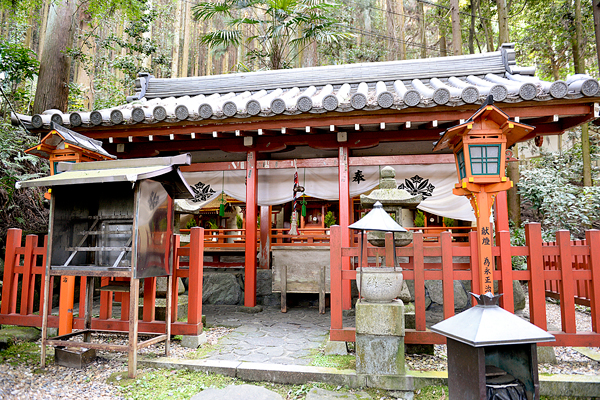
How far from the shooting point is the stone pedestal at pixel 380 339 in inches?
136

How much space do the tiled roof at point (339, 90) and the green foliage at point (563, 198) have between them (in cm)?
454

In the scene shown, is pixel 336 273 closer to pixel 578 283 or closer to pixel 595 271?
pixel 595 271

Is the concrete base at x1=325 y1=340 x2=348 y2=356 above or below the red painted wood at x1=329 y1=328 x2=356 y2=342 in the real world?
below

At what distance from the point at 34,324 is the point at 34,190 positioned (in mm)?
5347

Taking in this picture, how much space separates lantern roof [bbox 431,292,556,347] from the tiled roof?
157 inches

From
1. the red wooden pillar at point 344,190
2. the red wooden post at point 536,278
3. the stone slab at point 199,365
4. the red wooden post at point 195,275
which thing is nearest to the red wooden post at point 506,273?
the red wooden post at point 536,278

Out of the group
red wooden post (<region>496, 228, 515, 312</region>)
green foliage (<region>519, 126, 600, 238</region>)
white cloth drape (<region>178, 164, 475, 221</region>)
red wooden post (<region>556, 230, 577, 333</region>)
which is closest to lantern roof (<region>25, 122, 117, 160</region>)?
white cloth drape (<region>178, 164, 475, 221</region>)

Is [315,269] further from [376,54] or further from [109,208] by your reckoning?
[376,54]

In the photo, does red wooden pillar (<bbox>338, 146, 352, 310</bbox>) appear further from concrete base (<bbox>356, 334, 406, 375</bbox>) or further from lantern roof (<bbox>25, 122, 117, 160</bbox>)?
lantern roof (<bbox>25, 122, 117, 160</bbox>)

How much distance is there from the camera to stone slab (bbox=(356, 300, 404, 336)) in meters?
3.47

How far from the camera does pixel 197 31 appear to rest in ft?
90.7

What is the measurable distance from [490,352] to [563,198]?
9.64m

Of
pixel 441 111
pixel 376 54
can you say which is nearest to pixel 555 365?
pixel 441 111

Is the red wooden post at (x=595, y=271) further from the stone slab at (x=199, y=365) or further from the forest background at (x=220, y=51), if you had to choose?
the forest background at (x=220, y=51)
